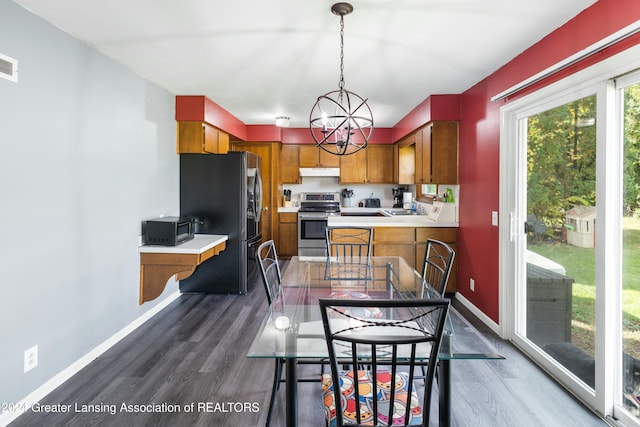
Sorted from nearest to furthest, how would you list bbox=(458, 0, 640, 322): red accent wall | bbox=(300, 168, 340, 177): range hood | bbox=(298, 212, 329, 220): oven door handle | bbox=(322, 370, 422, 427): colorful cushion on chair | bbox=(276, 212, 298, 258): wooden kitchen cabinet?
bbox=(322, 370, 422, 427): colorful cushion on chair < bbox=(458, 0, 640, 322): red accent wall < bbox=(298, 212, 329, 220): oven door handle < bbox=(276, 212, 298, 258): wooden kitchen cabinet < bbox=(300, 168, 340, 177): range hood

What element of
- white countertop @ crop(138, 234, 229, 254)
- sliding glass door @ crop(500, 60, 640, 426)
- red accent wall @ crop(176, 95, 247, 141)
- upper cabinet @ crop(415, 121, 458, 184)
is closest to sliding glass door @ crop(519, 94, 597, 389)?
sliding glass door @ crop(500, 60, 640, 426)

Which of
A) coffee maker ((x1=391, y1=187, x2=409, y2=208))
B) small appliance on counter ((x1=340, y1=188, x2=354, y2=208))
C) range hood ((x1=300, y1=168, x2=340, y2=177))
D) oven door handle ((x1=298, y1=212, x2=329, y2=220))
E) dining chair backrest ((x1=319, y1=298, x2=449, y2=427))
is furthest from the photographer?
small appliance on counter ((x1=340, y1=188, x2=354, y2=208))

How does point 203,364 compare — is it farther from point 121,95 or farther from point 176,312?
point 121,95

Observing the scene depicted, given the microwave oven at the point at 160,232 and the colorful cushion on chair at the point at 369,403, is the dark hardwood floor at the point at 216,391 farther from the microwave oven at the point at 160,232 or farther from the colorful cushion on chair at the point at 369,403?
the microwave oven at the point at 160,232

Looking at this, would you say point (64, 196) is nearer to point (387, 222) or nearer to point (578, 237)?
point (387, 222)

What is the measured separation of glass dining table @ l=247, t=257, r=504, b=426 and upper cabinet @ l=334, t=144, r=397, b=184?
3.39m

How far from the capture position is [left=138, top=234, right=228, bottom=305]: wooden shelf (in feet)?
10.8

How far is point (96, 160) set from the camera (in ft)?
8.77

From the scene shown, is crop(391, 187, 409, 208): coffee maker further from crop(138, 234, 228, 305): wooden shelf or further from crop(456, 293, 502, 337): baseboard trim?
crop(138, 234, 228, 305): wooden shelf

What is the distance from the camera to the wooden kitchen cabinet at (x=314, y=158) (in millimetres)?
6148

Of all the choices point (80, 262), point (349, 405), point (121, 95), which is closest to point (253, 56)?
point (121, 95)

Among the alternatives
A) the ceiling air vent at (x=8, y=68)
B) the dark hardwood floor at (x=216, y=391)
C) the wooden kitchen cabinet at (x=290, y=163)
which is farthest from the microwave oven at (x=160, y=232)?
the wooden kitchen cabinet at (x=290, y=163)

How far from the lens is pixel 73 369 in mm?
2424

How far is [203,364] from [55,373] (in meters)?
0.89
